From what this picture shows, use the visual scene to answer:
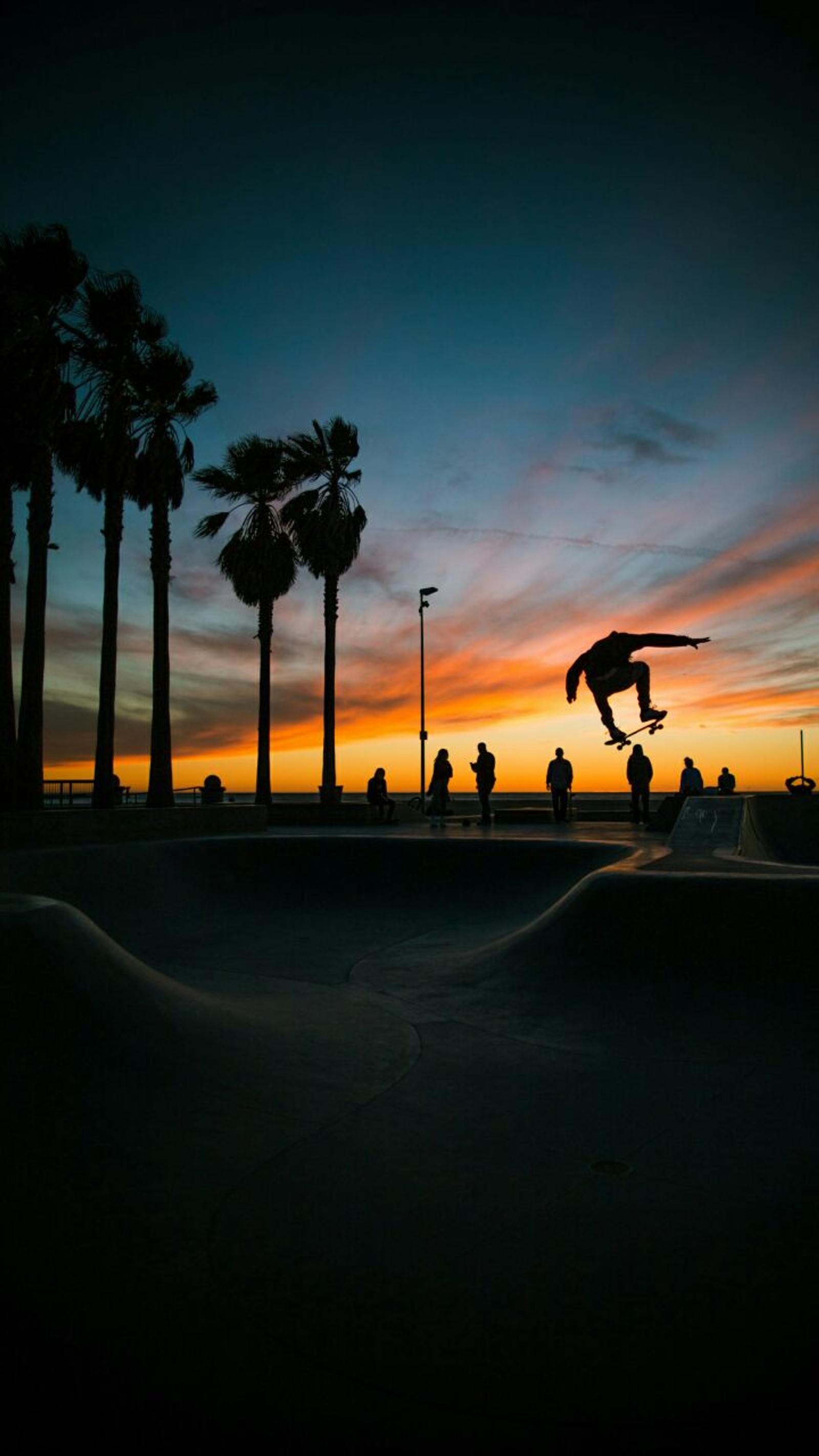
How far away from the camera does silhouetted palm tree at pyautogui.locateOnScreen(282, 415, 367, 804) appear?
27.5 meters

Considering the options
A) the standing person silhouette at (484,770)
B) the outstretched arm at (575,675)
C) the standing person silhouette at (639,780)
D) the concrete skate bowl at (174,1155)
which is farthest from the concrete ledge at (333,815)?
the concrete skate bowl at (174,1155)

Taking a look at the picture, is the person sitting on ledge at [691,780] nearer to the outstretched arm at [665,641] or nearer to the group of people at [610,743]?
the group of people at [610,743]

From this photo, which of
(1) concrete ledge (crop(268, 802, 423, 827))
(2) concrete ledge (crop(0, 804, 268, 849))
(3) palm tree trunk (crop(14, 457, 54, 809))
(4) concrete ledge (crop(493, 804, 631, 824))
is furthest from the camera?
(1) concrete ledge (crop(268, 802, 423, 827))

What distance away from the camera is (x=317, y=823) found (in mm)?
24562

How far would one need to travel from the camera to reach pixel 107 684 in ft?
65.7

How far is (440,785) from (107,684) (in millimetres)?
8779

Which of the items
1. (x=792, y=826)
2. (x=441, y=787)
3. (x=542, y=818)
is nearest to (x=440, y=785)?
(x=441, y=787)

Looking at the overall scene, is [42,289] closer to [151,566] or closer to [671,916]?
[151,566]

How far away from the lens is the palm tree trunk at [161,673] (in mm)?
21406

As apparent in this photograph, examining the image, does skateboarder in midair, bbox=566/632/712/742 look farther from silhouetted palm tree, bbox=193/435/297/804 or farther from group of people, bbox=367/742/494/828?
silhouetted palm tree, bbox=193/435/297/804

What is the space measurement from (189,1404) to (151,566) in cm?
2101

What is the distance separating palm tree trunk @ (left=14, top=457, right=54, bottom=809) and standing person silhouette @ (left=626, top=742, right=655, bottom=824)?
521 inches

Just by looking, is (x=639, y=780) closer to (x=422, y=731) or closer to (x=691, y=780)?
(x=691, y=780)

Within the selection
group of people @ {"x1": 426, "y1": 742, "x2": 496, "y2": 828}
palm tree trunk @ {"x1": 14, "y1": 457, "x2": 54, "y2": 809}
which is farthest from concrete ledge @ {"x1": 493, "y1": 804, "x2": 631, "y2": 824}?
palm tree trunk @ {"x1": 14, "y1": 457, "x2": 54, "y2": 809}
